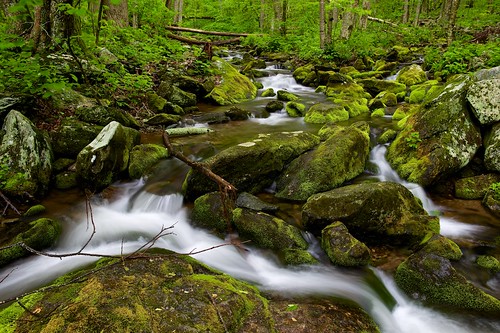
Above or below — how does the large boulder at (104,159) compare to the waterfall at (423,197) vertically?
above

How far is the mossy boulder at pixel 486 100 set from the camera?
19.3 ft

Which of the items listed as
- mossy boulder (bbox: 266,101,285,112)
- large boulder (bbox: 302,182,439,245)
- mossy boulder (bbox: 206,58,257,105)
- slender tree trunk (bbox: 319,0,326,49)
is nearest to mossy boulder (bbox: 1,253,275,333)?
large boulder (bbox: 302,182,439,245)

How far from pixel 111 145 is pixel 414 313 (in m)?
4.99

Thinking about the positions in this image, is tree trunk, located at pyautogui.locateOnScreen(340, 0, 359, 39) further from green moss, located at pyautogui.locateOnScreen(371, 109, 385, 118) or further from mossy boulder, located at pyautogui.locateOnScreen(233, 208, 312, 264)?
mossy boulder, located at pyautogui.locateOnScreen(233, 208, 312, 264)

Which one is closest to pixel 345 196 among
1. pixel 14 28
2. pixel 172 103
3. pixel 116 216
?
pixel 116 216

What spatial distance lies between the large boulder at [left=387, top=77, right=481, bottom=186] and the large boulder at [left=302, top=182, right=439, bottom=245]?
1568 millimetres

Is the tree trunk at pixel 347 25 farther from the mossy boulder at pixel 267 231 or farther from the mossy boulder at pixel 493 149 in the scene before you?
the mossy boulder at pixel 267 231

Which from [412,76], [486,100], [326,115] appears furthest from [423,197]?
[412,76]

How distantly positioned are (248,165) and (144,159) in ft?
7.09

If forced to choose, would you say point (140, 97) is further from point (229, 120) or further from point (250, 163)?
point (250, 163)

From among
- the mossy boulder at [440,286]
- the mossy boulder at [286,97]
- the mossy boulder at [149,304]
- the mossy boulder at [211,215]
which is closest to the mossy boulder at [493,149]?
the mossy boulder at [440,286]

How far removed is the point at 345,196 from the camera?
4.39 metres

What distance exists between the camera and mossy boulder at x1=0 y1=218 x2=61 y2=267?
3.88 meters

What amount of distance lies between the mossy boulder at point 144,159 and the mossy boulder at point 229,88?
16.2 ft
